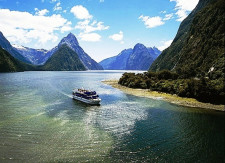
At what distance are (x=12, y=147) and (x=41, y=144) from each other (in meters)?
5.39

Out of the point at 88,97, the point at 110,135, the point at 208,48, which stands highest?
the point at 208,48

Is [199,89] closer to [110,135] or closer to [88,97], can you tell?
[88,97]

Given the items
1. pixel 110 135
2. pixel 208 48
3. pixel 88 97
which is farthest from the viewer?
A: pixel 208 48

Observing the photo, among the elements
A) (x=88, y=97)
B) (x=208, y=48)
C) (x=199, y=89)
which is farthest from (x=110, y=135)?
(x=208, y=48)

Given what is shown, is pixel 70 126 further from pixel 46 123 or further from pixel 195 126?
pixel 195 126

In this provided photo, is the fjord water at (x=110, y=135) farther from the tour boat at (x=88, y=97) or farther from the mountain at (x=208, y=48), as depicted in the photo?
the mountain at (x=208, y=48)

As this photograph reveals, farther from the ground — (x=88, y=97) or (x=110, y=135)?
(x=88, y=97)

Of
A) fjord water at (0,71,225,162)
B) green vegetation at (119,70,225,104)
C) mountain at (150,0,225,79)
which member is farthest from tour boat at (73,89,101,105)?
mountain at (150,0,225,79)

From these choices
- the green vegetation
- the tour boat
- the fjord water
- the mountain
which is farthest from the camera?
the mountain

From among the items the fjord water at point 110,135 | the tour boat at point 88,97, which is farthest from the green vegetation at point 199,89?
the tour boat at point 88,97

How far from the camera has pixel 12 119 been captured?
2211 inches

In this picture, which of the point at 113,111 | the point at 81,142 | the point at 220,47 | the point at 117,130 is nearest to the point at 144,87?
the point at 220,47

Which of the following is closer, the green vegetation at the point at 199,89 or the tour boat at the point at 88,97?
the green vegetation at the point at 199,89

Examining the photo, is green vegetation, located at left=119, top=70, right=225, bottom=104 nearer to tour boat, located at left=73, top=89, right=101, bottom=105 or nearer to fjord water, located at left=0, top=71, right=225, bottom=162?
fjord water, located at left=0, top=71, right=225, bottom=162
